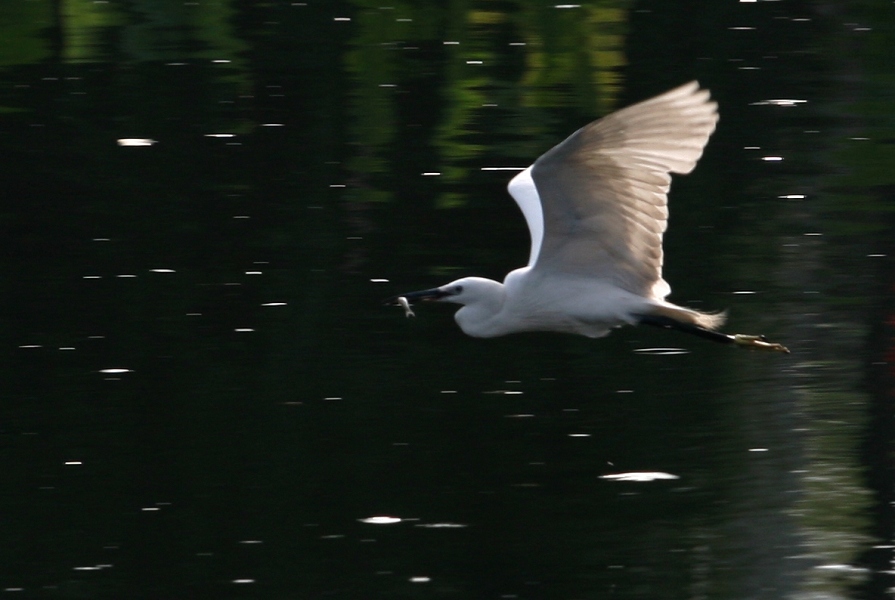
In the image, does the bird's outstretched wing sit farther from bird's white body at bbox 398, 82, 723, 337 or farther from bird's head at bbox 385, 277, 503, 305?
bird's head at bbox 385, 277, 503, 305

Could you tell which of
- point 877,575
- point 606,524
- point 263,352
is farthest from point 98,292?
point 877,575

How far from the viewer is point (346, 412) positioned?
23.1ft

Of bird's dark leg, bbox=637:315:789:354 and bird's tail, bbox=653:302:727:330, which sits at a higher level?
bird's tail, bbox=653:302:727:330

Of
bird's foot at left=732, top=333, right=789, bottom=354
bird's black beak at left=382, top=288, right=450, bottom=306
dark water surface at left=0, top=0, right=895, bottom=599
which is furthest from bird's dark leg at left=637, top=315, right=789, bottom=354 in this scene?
bird's black beak at left=382, top=288, right=450, bottom=306

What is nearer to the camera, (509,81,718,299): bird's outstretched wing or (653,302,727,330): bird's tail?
(509,81,718,299): bird's outstretched wing

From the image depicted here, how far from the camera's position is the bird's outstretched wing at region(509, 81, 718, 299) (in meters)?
5.68

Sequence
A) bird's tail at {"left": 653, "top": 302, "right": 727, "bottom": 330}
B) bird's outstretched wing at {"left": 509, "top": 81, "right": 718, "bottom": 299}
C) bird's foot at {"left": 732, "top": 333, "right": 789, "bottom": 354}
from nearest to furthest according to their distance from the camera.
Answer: bird's outstretched wing at {"left": 509, "top": 81, "right": 718, "bottom": 299} → bird's tail at {"left": 653, "top": 302, "right": 727, "bottom": 330} → bird's foot at {"left": 732, "top": 333, "right": 789, "bottom": 354}

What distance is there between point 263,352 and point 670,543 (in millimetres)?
2451

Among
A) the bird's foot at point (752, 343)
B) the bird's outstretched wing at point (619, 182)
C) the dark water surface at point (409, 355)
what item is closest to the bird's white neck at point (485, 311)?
the bird's outstretched wing at point (619, 182)

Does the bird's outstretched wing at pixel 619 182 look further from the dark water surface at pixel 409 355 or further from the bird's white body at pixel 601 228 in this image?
the dark water surface at pixel 409 355

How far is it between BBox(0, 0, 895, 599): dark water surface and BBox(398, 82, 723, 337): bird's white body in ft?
1.82

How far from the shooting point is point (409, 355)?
7613 mm

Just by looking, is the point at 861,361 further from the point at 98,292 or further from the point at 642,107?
the point at 98,292

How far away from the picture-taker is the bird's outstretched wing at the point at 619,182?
18.6ft
